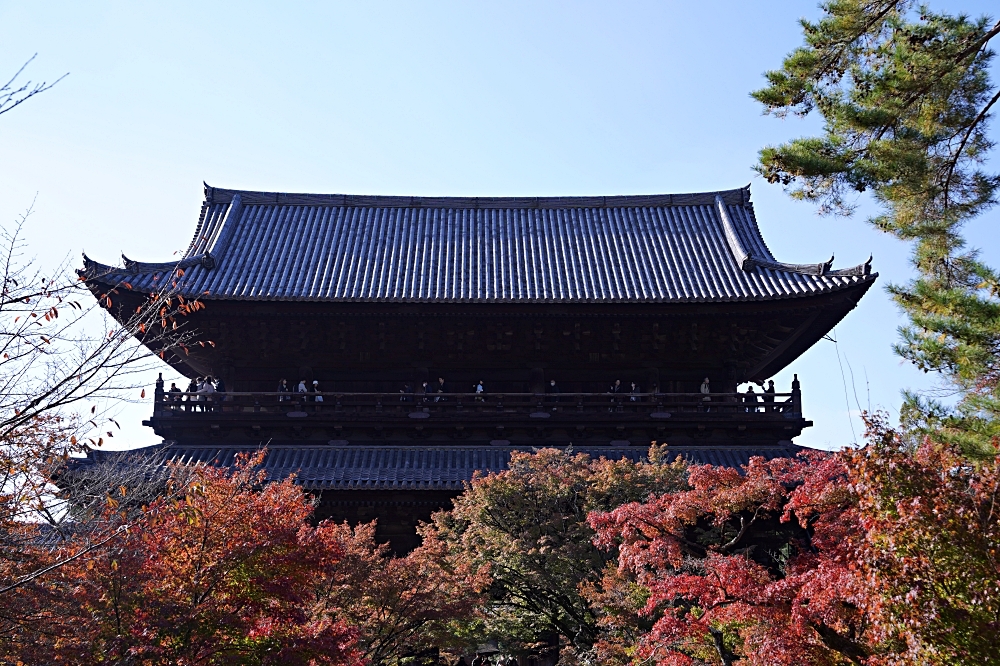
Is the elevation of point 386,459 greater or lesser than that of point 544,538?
greater

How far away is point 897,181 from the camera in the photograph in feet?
37.7

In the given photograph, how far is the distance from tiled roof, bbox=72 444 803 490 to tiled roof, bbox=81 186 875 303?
3.25 metres

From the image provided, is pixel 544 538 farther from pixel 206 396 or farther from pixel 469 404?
pixel 206 396

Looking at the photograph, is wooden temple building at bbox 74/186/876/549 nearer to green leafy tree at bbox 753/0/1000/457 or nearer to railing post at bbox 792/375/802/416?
railing post at bbox 792/375/802/416

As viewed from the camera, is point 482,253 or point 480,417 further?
point 482,253

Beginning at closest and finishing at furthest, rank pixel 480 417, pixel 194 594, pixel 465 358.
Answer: pixel 194 594 → pixel 480 417 → pixel 465 358

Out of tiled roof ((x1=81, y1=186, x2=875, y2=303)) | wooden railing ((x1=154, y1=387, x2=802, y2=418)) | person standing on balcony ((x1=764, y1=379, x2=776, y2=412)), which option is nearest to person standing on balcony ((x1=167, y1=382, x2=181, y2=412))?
wooden railing ((x1=154, y1=387, x2=802, y2=418))

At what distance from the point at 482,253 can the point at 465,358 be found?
389 centimetres

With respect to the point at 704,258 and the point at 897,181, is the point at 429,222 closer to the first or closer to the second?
the point at 704,258

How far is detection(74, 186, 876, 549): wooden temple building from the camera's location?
2091 cm

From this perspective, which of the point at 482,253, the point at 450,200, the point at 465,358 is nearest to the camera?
the point at 465,358

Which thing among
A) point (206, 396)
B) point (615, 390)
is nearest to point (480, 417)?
point (615, 390)

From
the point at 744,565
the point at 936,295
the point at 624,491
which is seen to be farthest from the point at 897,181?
the point at 624,491

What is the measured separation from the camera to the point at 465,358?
22219 mm
